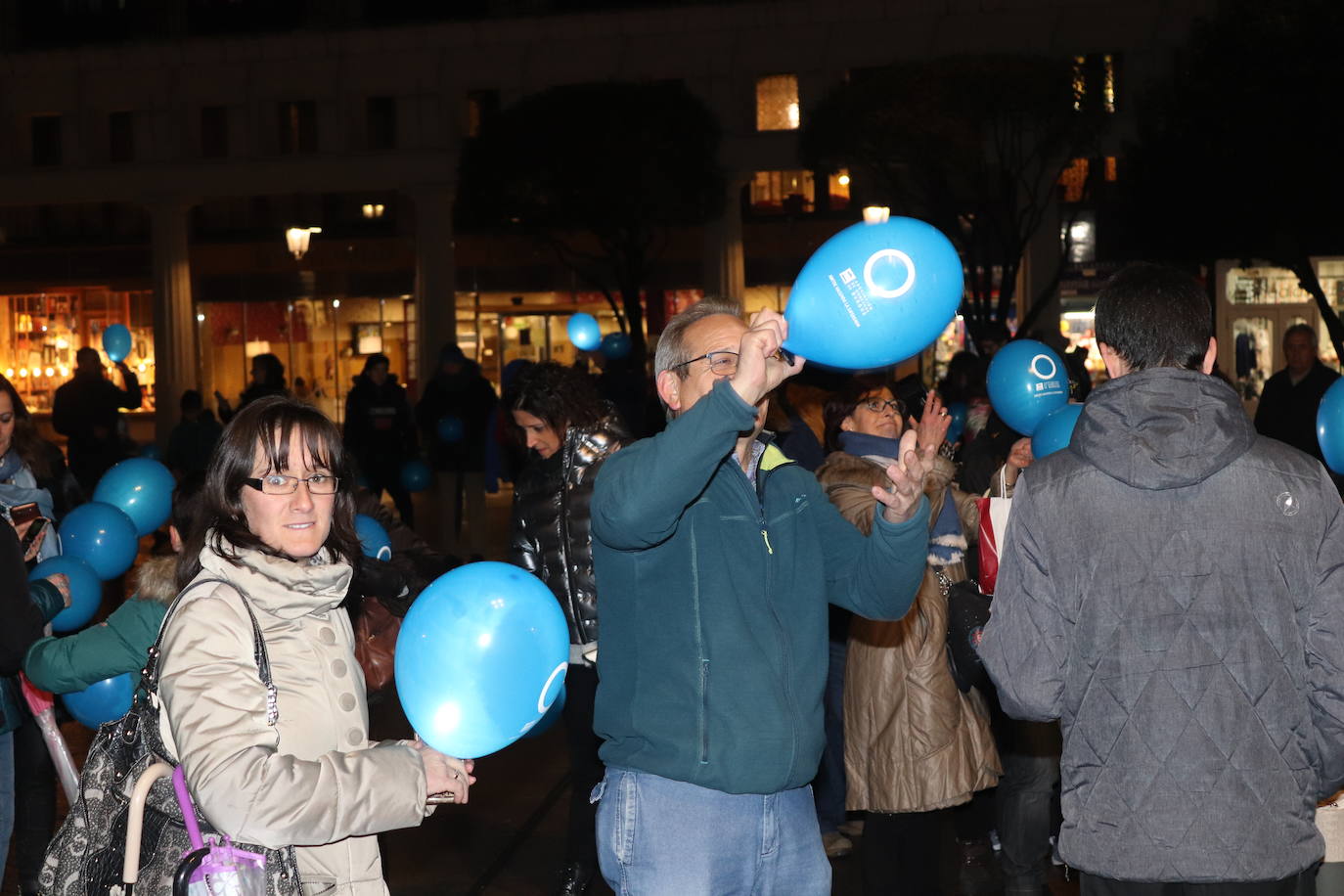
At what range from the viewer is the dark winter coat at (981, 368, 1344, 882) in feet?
8.87

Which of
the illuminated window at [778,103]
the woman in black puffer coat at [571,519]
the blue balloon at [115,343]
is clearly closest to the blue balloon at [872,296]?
the woman in black puffer coat at [571,519]

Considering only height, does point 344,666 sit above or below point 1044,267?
below

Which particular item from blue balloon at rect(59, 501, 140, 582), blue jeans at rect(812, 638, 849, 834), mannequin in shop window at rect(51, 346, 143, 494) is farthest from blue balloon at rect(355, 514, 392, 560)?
mannequin in shop window at rect(51, 346, 143, 494)

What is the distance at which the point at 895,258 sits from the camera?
9.07 ft

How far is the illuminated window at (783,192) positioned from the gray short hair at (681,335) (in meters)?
25.3

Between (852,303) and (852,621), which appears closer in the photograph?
(852,303)

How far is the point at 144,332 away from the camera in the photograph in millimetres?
31922

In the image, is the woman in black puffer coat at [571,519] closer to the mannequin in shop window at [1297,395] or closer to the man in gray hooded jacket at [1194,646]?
the man in gray hooded jacket at [1194,646]

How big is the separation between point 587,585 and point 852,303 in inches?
105

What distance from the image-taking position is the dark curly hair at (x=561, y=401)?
5.36 m

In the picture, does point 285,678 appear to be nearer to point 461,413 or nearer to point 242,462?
point 242,462

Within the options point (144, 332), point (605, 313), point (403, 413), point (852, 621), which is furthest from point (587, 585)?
point (144, 332)

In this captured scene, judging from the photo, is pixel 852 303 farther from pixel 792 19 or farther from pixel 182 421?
pixel 792 19

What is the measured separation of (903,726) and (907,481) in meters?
2.23
